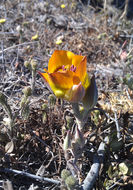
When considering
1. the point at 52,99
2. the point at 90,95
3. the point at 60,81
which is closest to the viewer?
the point at 60,81

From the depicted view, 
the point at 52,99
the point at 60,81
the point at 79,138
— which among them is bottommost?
the point at 79,138

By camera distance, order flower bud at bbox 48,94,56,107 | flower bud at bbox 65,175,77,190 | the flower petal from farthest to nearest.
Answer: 1. flower bud at bbox 48,94,56,107
2. flower bud at bbox 65,175,77,190
3. the flower petal

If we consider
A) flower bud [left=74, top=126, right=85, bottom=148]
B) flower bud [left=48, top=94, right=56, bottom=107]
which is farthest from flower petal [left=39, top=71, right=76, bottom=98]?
flower bud [left=48, top=94, right=56, bottom=107]

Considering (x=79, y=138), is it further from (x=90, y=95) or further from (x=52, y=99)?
(x=52, y=99)

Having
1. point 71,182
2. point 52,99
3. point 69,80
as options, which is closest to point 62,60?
point 69,80

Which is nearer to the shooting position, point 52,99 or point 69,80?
point 69,80

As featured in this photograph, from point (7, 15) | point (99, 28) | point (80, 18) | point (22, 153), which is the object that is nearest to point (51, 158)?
point (22, 153)

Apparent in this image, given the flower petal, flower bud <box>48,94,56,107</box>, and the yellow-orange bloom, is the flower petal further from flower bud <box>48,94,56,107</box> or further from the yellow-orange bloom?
flower bud <box>48,94,56,107</box>

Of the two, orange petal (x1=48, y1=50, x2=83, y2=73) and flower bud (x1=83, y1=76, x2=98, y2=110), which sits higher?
orange petal (x1=48, y1=50, x2=83, y2=73)
